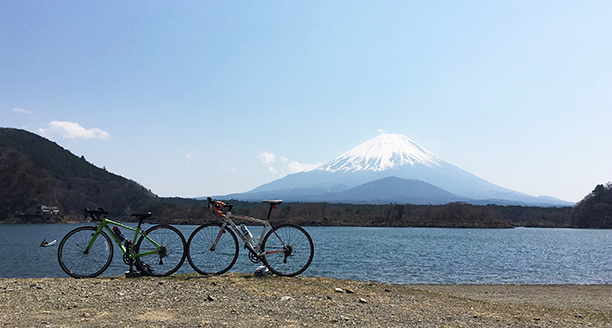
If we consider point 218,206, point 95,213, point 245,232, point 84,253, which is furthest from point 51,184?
point 245,232

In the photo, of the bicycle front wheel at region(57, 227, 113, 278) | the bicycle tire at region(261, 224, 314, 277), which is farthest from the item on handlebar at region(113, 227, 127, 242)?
the bicycle tire at region(261, 224, 314, 277)

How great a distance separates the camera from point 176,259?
28.7 feet

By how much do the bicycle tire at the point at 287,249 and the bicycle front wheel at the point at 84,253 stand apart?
11.5 feet

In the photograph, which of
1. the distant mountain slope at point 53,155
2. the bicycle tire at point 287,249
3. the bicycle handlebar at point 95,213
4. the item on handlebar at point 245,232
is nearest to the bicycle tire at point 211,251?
the item on handlebar at point 245,232

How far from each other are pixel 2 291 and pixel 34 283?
667 millimetres

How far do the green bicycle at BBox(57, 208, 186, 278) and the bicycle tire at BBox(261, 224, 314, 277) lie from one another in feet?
6.19

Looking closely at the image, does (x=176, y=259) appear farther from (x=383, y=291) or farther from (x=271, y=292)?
(x=383, y=291)

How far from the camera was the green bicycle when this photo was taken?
8.83m

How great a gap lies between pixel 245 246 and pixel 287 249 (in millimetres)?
946

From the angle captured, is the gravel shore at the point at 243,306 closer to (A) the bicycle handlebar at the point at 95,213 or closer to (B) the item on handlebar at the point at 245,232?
(B) the item on handlebar at the point at 245,232

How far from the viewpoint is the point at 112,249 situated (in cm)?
880

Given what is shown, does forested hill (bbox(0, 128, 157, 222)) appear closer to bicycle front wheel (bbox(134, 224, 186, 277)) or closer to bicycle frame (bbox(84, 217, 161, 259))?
bicycle frame (bbox(84, 217, 161, 259))

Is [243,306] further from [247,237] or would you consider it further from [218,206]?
[218,206]

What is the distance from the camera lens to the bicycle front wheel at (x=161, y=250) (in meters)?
8.87
